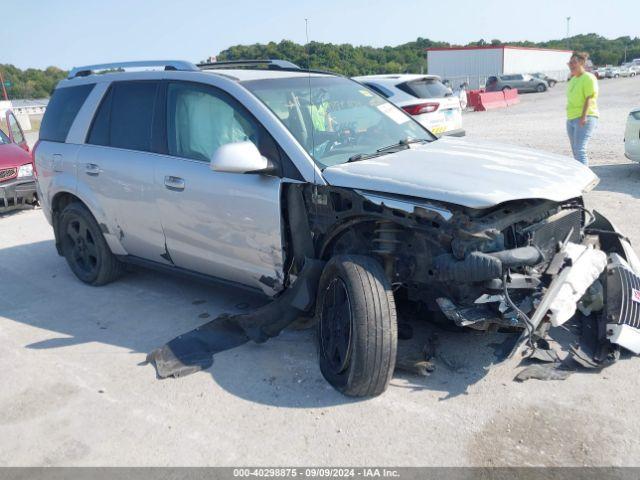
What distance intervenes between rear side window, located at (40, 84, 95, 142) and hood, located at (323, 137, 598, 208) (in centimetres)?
307

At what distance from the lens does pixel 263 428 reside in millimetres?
3418

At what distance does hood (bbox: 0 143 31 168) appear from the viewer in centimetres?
966

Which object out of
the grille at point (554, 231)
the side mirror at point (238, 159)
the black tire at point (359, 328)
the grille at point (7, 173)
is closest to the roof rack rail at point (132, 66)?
the side mirror at point (238, 159)

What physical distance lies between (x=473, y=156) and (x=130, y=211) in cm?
283

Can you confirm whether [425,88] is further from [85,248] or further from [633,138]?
[85,248]

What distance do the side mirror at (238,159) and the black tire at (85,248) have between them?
221cm

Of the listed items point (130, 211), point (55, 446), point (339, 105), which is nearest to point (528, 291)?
point (339, 105)

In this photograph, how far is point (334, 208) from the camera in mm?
3896

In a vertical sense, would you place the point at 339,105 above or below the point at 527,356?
above

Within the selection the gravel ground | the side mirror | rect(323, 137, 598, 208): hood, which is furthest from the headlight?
rect(323, 137, 598, 208): hood

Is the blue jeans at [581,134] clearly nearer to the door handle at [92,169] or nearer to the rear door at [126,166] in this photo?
the rear door at [126,166]

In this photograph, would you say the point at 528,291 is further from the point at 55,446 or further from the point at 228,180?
the point at 55,446

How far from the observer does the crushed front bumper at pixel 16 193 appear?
946cm

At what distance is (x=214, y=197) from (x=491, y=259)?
2.06m
